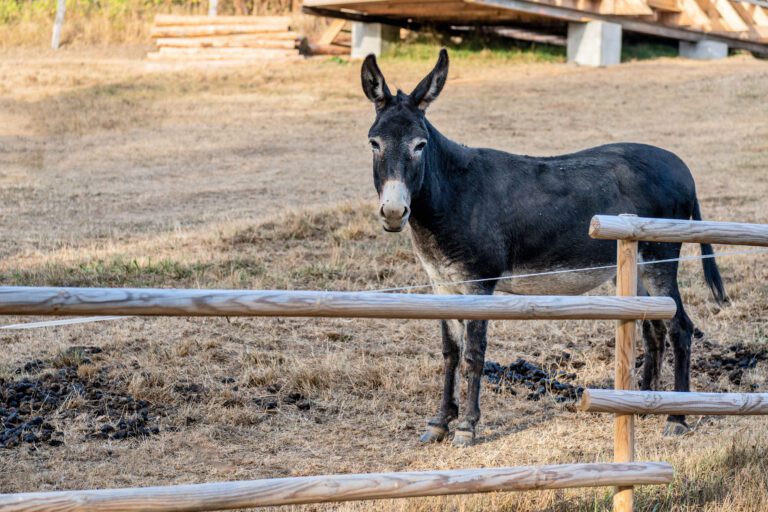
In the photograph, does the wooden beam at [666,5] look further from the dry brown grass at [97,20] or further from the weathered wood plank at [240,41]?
the dry brown grass at [97,20]

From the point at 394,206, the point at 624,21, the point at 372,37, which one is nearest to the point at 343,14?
the point at 372,37

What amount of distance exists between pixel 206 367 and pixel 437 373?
182cm

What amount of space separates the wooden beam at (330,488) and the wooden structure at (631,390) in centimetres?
22

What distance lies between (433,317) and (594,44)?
19405 mm

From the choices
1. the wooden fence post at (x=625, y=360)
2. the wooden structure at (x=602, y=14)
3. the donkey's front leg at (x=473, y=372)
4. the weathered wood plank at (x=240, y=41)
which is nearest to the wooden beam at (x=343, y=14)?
the wooden structure at (x=602, y=14)

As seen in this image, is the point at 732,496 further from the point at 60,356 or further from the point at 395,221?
the point at 60,356

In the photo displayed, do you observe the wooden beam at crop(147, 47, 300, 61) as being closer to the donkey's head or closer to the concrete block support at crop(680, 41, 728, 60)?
the concrete block support at crop(680, 41, 728, 60)

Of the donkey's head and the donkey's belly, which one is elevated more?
the donkey's head

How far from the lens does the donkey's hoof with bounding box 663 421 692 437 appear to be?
6.79 m

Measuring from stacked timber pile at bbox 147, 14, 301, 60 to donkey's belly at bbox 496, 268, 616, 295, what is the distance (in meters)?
17.9

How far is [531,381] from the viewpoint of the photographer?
7801 millimetres

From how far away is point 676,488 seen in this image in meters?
5.28

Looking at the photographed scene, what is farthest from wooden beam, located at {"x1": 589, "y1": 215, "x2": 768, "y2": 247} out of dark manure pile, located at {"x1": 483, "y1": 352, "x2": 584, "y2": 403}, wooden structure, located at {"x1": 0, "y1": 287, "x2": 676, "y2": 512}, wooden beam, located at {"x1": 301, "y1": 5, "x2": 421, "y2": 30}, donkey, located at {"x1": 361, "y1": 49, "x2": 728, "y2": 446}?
wooden beam, located at {"x1": 301, "y1": 5, "x2": 421, "y2": 30}

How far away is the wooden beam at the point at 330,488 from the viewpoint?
3.90 m
